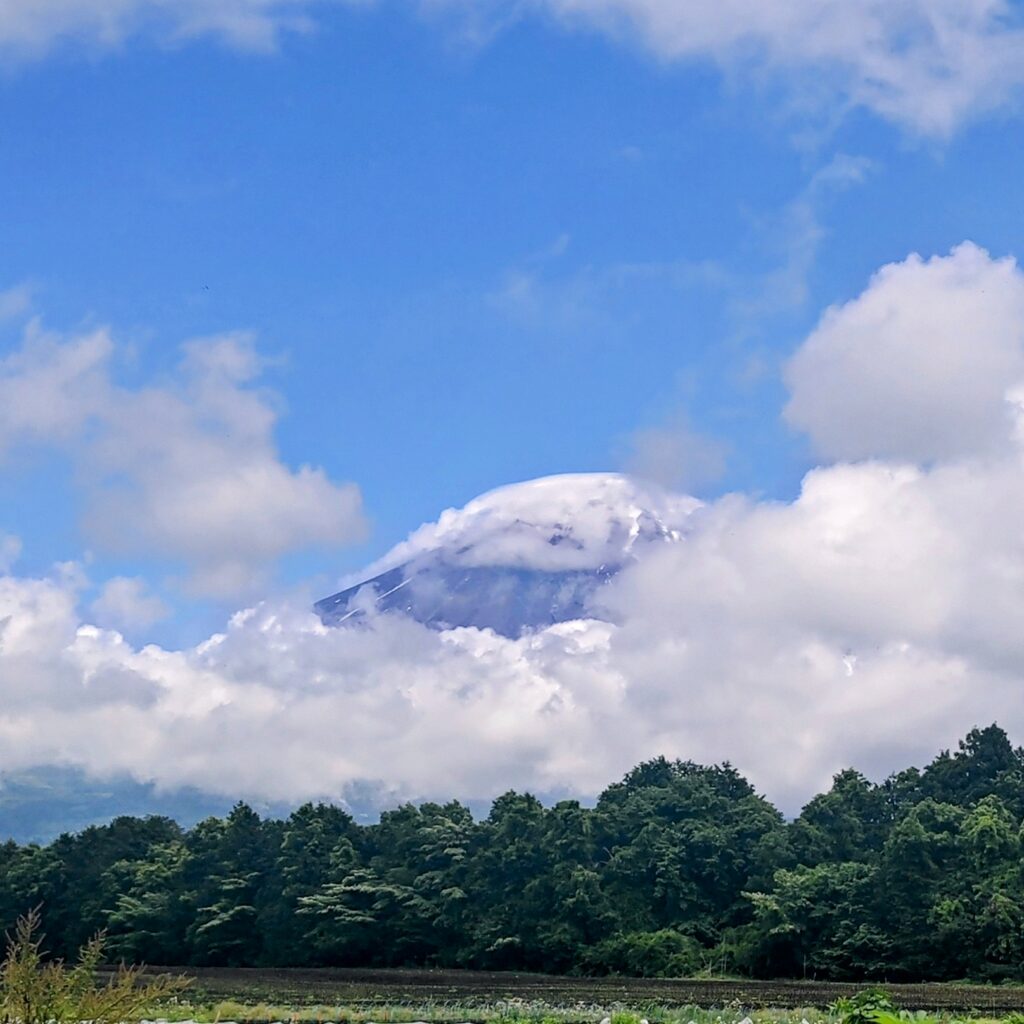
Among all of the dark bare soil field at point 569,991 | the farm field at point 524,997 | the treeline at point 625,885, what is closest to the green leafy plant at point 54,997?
the farm field at point 524,997

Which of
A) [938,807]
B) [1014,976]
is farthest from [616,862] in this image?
[1014,976]

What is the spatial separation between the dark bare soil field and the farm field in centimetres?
2

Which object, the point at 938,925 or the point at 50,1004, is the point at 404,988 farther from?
the point at 50,1004

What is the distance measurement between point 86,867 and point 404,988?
2493 cm

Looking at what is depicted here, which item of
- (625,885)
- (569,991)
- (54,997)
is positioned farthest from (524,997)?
(54,997)

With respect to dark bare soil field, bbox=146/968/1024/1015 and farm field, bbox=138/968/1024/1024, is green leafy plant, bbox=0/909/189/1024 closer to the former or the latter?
farm field, bbox=138/968/1024/1024

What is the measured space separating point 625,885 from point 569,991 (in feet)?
35.2

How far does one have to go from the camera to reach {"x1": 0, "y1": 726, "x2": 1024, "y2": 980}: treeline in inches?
1281

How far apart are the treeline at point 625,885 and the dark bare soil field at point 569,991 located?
354cm

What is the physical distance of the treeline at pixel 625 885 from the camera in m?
32.5

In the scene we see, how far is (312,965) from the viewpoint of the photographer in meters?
41.6

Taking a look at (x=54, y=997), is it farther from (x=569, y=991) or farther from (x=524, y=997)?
(x=569, y=991)

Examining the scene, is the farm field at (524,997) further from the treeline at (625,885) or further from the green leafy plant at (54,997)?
the green leafy plant at (54,997)

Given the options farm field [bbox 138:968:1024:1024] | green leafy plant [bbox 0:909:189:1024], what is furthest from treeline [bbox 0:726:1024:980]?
green leafy plant [bbox 0:909:189:1024]
